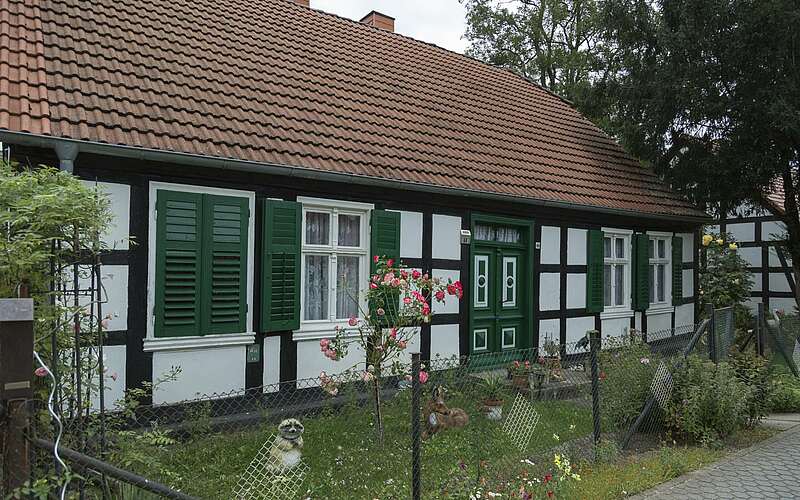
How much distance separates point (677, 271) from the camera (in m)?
12.2

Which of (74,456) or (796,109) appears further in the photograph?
(796,109)

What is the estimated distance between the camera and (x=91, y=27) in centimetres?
714

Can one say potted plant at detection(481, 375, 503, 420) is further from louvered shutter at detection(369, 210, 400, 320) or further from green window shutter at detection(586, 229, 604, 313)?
green window shutter at detection(586, 229, 604, 313)

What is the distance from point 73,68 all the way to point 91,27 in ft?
3.43

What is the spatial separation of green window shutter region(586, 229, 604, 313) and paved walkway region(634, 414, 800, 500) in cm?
411

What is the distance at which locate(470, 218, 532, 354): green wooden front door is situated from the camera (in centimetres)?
902

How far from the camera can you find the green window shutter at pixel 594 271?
10305 millimetres

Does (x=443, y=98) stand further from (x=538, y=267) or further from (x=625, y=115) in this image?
(x=625, y=115)

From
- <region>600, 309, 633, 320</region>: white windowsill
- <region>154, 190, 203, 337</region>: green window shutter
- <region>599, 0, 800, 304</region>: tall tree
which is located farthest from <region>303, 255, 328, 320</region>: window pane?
<region>599, 0, 800, 304</region>: tall tree

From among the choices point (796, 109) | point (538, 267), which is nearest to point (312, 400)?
point (538, 267)

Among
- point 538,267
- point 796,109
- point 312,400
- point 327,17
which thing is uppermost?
point 327,17

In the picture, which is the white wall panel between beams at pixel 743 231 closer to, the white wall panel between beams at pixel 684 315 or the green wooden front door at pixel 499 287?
the white wall panel between beams at pixel 684 315

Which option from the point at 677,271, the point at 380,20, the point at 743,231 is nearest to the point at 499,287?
the point at 677,271

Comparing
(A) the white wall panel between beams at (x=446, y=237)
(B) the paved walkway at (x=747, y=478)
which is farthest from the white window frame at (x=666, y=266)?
(B) the paved walkway at (x=747, y=478)
